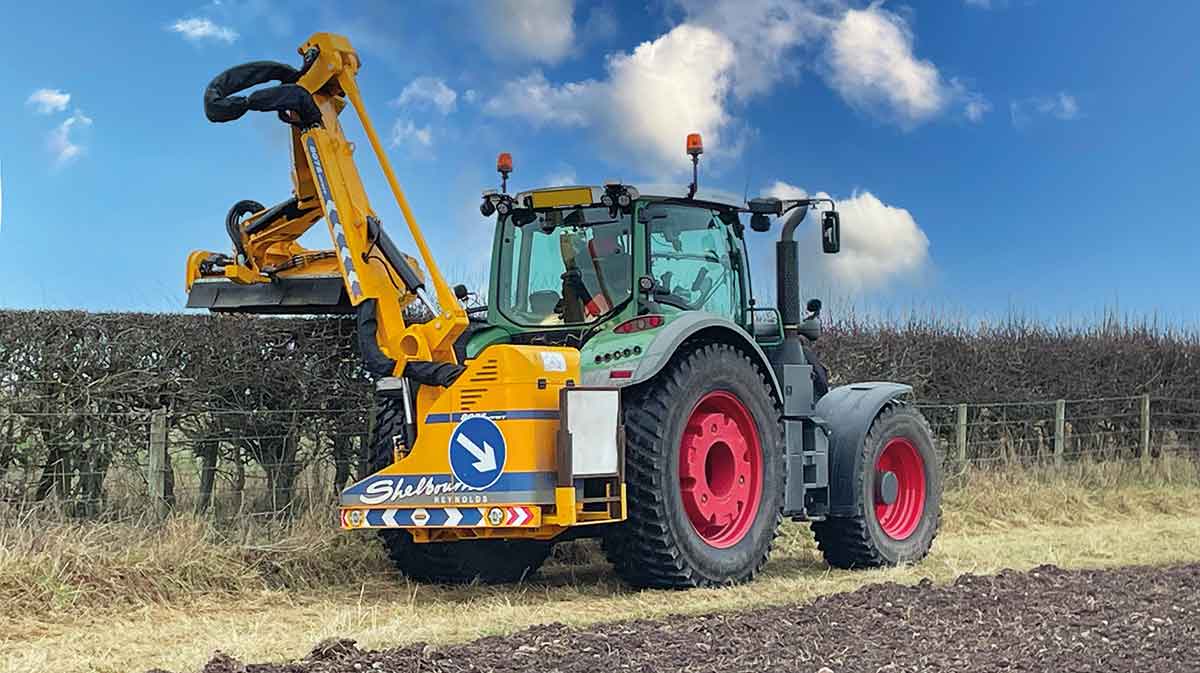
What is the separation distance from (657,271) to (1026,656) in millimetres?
3698

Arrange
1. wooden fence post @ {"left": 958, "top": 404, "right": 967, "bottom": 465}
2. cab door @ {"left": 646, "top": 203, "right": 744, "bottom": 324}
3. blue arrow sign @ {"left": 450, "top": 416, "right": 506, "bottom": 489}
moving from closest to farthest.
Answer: blue arrow sign @ {"left": 450, "top": 416, "right": 506, "bottom": 489}, cab door @ {"left": 646, "top": 203, "right": 744, "bottom": 324}, wooden fence post @ {"left": 958, "top": 404, "right": 967, "bottom": 465}

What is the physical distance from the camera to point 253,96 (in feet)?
29.3

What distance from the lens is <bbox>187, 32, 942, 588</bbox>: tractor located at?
8.34 metres

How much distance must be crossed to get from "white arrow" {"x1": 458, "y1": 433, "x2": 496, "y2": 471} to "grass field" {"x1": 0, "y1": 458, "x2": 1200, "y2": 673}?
2.64 feet

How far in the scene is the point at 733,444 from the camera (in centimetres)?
912

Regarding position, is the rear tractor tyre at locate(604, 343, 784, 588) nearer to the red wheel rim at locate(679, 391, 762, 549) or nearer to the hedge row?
the red wheel rim at locate(679, 391, 762, 549)

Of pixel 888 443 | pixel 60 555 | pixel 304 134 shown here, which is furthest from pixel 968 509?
pixel 60 555

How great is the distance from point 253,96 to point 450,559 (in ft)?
10.4

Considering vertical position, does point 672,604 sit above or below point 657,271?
below

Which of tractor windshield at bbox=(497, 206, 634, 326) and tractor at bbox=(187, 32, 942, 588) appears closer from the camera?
tractor at bbox=(187, 32, 942, 588)

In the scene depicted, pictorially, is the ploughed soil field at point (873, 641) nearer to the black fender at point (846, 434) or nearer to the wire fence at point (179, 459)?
the black fender at point (846, 434)

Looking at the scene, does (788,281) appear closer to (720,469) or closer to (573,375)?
(720,469)

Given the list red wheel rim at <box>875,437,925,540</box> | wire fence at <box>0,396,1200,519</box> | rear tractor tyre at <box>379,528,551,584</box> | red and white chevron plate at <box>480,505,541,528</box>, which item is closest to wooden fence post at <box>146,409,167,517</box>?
wire fence at <box>0,396,1200,519</box>

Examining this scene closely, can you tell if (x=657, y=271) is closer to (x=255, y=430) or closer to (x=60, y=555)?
(x=255, y=430)
